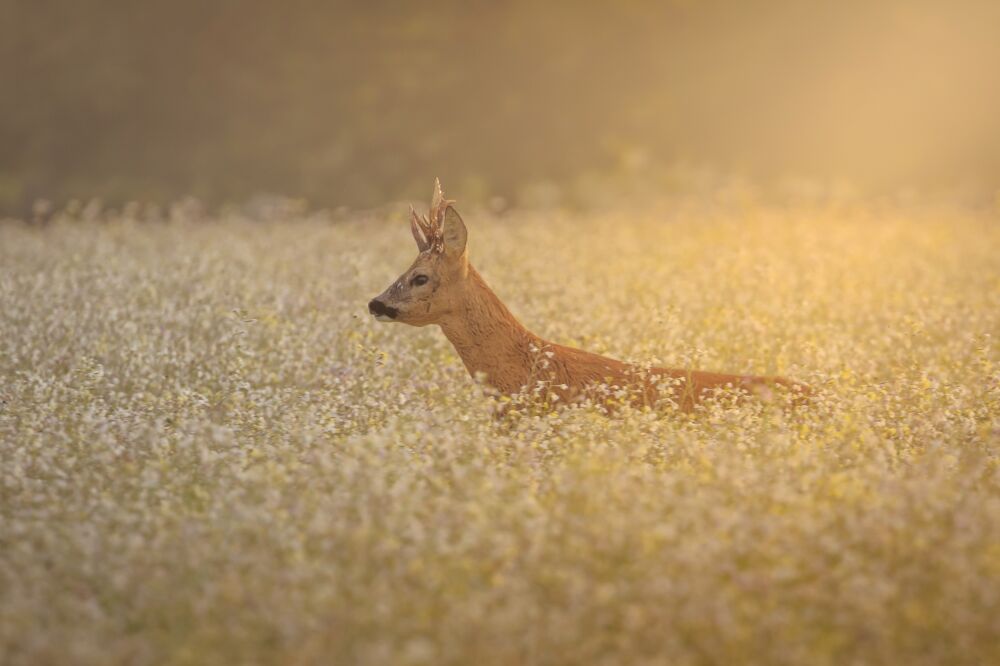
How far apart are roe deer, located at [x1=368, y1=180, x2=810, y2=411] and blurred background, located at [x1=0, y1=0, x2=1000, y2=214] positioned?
16864mm

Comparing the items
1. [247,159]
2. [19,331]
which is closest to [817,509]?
[19,331]

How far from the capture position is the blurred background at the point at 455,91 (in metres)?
24.8

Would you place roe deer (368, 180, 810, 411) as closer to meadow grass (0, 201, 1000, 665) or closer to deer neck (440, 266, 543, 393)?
deer neck (440, 266, 543, 393)

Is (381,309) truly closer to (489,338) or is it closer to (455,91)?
(489,338)

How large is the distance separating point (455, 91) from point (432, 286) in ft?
62.9

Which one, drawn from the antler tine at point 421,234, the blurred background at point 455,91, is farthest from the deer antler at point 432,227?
the blurred background at point 455,91

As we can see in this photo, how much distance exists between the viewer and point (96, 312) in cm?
896

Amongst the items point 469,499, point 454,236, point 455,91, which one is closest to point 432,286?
point 454,236

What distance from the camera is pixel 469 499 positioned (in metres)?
4.79

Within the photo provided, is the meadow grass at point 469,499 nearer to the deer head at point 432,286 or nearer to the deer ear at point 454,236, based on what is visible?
the deer head at point 432,286

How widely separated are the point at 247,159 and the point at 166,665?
22091 mm

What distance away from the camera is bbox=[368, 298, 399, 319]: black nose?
6.88 m

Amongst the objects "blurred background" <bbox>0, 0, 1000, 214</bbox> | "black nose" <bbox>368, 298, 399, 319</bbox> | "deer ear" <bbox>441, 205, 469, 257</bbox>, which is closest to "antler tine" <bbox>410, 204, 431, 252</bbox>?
"deer ear" <bbox>441, 205, 469, 257</bbox>

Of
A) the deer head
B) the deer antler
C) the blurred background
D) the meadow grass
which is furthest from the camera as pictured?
the blurred background
